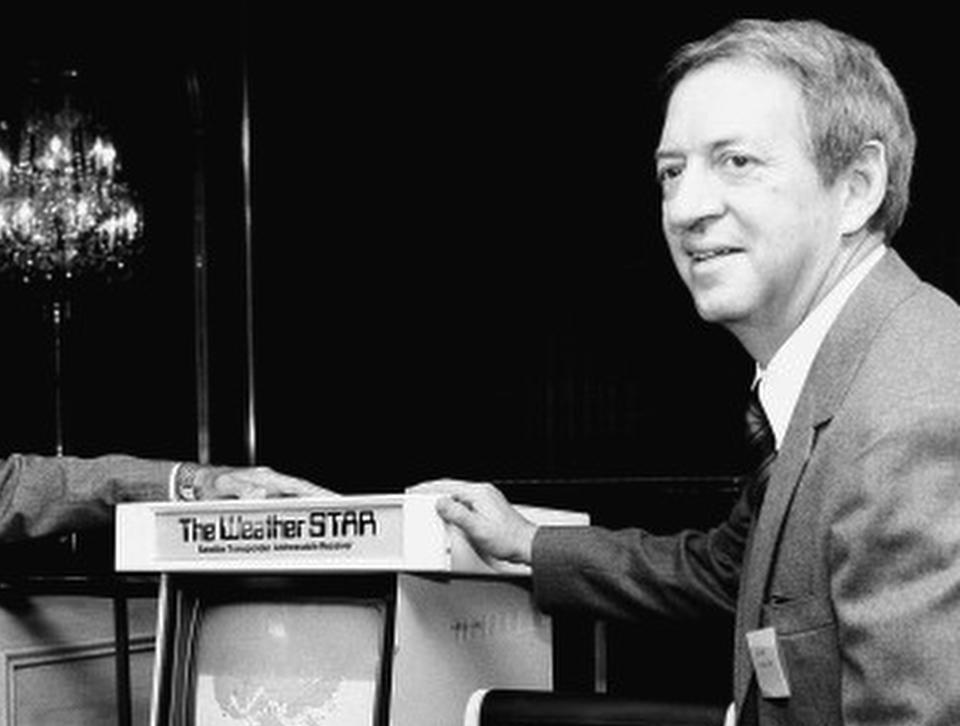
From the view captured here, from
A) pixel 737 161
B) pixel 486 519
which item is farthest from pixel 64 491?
pixel 737 161

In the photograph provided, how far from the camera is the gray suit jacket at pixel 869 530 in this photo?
1250 mm

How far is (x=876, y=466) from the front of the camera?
50.6 inches

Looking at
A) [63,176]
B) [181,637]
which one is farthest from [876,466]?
[63,176]

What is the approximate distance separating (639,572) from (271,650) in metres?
0.42

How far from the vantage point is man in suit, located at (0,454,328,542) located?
7.03ft

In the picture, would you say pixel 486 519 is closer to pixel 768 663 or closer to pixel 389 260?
pixel 768 663

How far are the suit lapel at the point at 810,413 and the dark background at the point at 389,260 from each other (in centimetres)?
339

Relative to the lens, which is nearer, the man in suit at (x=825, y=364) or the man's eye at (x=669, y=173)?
the man in suit at (x=825, y=364)

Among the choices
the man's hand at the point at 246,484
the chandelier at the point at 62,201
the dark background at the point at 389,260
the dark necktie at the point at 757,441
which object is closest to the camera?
the dark necktie at the point at 757,441

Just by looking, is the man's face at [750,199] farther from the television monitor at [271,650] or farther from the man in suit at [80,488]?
the man in suit at [80,488]

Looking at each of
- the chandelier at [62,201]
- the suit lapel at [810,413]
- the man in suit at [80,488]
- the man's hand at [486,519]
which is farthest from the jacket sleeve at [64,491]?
the chandelier at [62,201]

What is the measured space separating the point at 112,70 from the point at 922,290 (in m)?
4.26

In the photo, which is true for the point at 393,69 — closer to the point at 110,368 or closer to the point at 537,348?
the point at 537,348

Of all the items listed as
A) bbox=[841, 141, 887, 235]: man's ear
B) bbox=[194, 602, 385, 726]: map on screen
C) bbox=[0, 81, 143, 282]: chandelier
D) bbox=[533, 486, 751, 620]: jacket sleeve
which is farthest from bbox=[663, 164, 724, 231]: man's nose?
bbox=[0, 81, 143, 282]: chandelier
